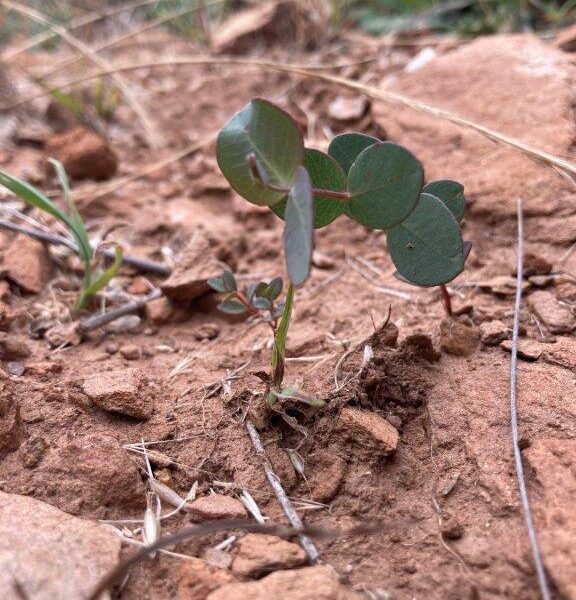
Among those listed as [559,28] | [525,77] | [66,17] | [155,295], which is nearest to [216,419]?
[155,295]

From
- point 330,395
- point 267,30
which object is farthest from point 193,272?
point 267,30

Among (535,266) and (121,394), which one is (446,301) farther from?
(121,394)

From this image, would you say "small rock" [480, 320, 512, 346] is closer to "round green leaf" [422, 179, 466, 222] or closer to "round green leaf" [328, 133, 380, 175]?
"round green leaf" [422, 179, 466, 222]

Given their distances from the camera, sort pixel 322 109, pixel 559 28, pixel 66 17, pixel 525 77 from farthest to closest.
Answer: pixel 66 17, pixel 559 28, pixel 322 109, pixel 525 77

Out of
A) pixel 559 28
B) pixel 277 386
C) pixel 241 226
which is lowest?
pixel 241 226

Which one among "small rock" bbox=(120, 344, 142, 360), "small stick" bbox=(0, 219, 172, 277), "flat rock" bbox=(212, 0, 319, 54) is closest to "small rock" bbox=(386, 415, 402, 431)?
"small rock" bbox=(120, 344, 142, 360)

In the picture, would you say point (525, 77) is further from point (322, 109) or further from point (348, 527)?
point (348, 527)
